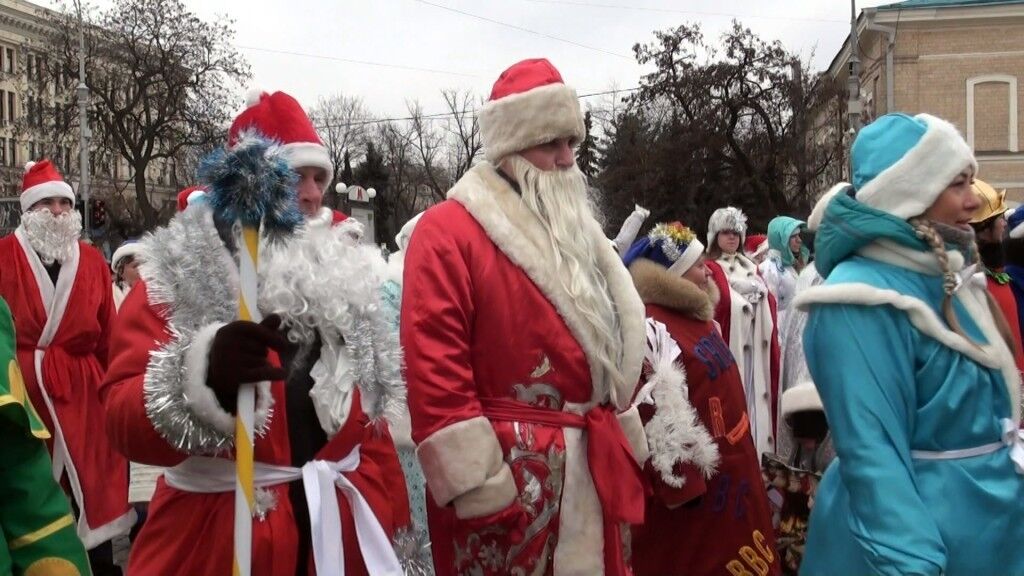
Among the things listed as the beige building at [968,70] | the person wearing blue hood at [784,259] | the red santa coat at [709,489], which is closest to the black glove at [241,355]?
the red santa coat at [709,489]

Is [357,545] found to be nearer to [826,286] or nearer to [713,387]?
[826,286]

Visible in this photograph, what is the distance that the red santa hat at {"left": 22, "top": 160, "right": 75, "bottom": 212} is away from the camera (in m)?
7.46

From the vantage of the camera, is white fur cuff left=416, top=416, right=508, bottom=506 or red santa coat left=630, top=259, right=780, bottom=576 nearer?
white fur cuff left=416, top=416, right=508, bottom=506

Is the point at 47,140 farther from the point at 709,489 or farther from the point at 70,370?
the point at 709,489

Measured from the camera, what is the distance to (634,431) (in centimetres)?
394

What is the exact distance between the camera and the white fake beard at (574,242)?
143 inches

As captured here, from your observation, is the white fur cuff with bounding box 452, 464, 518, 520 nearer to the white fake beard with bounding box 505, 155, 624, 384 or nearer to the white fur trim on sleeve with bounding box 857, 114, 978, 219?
the white fake beard with bounding box 505, 155, 624, 384

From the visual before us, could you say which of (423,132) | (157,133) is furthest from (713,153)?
(423,132)

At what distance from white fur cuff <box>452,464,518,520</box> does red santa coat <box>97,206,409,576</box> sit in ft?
1.56

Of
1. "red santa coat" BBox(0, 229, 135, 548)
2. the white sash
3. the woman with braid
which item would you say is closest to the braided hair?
the woman with braid

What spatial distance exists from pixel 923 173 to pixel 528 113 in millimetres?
1316

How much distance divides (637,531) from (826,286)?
2241 millimetres

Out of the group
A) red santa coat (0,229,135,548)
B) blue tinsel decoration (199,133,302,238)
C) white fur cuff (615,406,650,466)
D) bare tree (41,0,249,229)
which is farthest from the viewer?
bare tree (41,0,249,229)

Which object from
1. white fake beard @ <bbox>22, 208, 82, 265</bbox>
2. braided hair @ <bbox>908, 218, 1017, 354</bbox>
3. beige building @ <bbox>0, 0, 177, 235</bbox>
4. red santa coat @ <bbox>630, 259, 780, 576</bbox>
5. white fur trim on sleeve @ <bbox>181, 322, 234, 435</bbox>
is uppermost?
beige building @ <bbox>0, 0, 177, 235</bbox>
